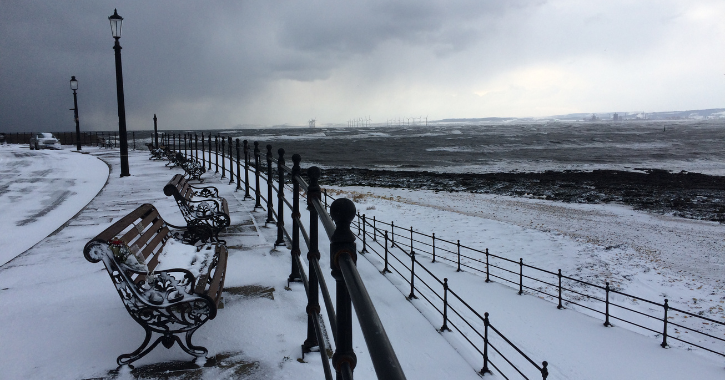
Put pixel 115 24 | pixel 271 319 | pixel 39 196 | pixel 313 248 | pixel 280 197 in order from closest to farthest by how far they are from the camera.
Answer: pixel 313 248
pixel 271 319
pixel 280 197
pixel 39 196
pixel 115 24

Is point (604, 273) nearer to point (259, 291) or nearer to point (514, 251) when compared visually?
point (514, 251)

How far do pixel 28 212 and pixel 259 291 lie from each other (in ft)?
25.2

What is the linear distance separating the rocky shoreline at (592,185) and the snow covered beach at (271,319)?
12161 mm

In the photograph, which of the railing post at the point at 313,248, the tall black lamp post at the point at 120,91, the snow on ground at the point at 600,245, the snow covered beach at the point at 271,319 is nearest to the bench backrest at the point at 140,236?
the snow covered beach at the point at 271,319

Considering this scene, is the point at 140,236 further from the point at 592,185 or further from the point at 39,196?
the point at 592,185

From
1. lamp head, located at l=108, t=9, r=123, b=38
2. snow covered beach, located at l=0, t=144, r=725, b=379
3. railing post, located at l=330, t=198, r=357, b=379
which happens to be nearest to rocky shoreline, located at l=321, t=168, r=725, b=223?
snow covered beach, located at l=0, t=144, r=725, b=379

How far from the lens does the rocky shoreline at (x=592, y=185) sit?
24609 millimetres

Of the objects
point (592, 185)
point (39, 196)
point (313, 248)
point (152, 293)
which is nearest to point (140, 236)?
point (152, 293)

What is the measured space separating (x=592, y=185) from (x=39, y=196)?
3239cm

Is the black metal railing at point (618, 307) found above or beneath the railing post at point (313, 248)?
beneath

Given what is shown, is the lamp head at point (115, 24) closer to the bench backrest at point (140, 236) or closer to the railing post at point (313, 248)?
the bench backrest at point (140, 236)

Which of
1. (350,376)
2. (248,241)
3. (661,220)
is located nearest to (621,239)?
(661,220)

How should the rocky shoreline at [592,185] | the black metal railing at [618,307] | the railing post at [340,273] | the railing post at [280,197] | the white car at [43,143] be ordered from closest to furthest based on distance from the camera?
the railing post at [340,273], the railing post at [280,197], the black metal railing at [618,307], the rocky shoreline at [592,185], the white car at [43,143]

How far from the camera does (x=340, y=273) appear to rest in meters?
1.41
